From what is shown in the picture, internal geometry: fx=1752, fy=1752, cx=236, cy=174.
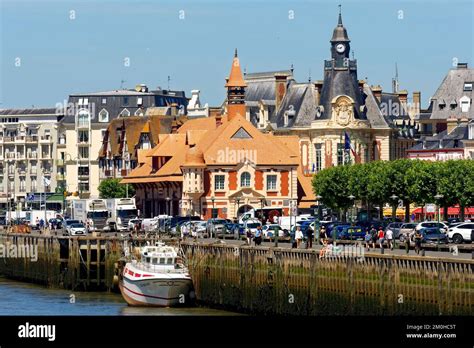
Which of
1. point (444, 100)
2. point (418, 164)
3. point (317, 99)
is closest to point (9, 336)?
point (418, 164)

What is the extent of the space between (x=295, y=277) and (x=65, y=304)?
15978mm

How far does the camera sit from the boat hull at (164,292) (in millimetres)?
85438

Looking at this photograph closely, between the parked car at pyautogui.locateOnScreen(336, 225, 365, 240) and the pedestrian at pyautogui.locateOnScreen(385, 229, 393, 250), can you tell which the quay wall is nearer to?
the pedestrian at pyautogui.locateOnScreen(385, 229, 393, 250)

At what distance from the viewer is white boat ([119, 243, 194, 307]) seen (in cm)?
8550

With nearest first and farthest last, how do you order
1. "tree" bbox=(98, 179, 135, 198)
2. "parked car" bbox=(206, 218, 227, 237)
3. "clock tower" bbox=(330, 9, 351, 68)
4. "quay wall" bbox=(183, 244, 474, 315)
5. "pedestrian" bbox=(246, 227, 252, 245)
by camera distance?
"quay wall" bbox=(183, 244, 474, 315) < "pedestrian" bbox=(246, 227, 252, 245) < "parked car" bbox=(206, 218, 227, 237) < "clock tower" bbox=(330, 9, 351, 68) < "tree" bbox=(98, 179, 135, 198)

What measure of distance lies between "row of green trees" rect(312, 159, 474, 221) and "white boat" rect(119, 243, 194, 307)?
118 ft

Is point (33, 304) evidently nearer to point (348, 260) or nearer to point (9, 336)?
point (348, 260)

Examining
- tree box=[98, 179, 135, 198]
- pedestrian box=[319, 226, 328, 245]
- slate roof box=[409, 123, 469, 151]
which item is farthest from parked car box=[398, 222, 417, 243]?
tree box=[98, 179, 135, 198]

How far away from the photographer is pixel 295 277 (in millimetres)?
80688

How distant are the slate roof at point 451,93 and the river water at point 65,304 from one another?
8939 centimetres

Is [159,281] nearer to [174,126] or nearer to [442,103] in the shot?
[174,126]

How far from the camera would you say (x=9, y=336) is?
44.8m

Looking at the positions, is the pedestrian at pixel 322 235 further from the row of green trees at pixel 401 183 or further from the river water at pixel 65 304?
the row of green trees at pixel 401 183

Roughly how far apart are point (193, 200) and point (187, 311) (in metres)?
66.8
